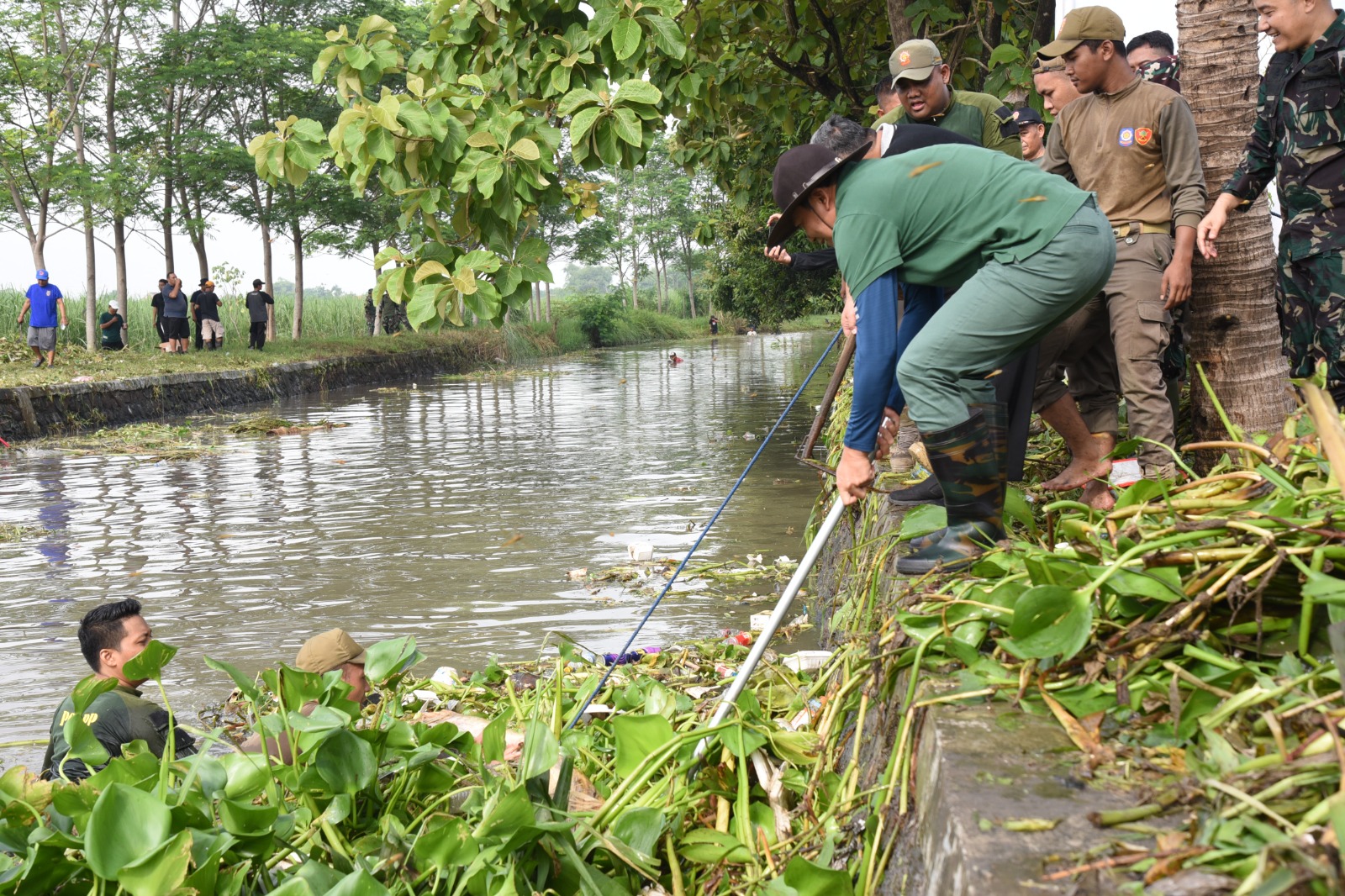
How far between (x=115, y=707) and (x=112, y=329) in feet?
71.9

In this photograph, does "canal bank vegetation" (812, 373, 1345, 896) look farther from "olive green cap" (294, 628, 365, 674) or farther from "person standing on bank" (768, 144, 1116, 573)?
"olive green cap" (294, 628, 365, 674)

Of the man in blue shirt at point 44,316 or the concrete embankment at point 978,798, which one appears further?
the man in blue shirt at point 44,316

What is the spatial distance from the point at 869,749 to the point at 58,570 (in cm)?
720

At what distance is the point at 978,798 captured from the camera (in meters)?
1.71

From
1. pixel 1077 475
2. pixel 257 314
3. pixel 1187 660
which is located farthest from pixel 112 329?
pixel 1187 660

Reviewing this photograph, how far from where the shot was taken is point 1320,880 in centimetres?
130

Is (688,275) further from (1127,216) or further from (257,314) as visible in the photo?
(1127,216)

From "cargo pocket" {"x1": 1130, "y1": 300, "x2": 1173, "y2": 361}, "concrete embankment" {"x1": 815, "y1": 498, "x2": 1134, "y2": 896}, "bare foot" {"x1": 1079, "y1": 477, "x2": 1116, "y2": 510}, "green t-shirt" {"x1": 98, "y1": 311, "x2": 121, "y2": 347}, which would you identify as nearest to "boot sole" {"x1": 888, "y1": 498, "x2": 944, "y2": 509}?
"bare foot" {"x1": 1079, "y1": 477, "x2": 1116, "y2": 510}

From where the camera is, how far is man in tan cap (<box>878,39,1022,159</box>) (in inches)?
205

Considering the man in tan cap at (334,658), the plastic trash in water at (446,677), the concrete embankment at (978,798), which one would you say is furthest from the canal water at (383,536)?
the concrete embankment at (978,798)

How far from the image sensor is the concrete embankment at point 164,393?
1620 cm

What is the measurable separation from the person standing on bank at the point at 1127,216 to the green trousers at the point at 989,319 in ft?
3.21

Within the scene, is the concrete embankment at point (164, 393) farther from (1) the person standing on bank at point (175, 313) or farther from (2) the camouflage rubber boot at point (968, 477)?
(2) the camouflage rubber boot at point (968, 477)

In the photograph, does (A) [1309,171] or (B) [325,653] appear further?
(B) [325,653]
